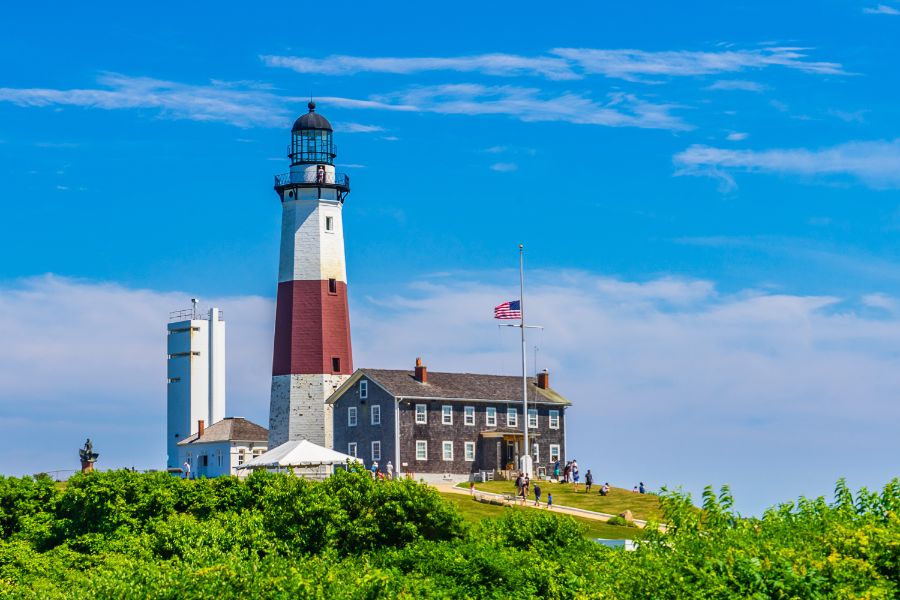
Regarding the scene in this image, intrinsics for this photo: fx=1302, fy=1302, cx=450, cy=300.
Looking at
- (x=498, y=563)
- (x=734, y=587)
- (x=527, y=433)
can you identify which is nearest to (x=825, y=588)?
(x=734, y=587)

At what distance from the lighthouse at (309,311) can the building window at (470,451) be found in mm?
8126

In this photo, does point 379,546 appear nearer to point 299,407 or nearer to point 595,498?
point 595,498

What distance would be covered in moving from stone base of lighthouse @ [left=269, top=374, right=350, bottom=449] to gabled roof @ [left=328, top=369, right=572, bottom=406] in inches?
37.4

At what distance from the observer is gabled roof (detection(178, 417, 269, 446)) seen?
8338 centimetres

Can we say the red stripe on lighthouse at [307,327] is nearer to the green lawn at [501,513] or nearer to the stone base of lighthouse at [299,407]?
the stone base of lighthouse at [299,407]

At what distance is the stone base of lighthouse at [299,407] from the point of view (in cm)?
7406

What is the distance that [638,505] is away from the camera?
64.0 metres

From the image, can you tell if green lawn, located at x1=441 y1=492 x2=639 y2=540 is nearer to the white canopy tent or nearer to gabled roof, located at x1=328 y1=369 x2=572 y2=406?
the white canopy tent

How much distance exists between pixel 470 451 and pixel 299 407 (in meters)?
10.5

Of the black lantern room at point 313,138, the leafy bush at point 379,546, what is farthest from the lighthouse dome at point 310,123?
the leafy bush at point 379,546

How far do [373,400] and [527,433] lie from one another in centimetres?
905

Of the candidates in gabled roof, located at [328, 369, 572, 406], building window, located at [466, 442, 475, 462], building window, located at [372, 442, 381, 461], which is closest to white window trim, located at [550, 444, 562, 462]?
gabled roof, located at [328, 369, 572, 406]

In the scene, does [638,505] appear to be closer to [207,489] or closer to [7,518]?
[207,489]

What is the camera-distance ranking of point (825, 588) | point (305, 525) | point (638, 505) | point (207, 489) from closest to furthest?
point (825, 588) < point (305, 525) < point (207, 489) < point (638, 505)
